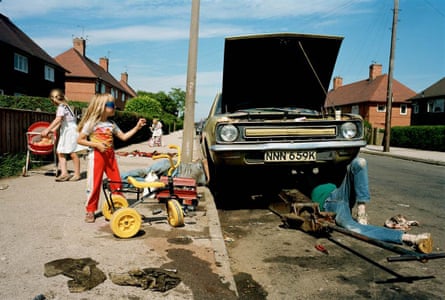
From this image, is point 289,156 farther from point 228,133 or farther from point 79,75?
point 79,75

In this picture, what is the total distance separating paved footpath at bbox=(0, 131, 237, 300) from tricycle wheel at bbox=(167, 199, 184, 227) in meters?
0.08

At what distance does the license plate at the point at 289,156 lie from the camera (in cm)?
491

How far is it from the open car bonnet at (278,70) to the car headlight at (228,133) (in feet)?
5.54

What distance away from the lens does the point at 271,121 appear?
4.87 metres

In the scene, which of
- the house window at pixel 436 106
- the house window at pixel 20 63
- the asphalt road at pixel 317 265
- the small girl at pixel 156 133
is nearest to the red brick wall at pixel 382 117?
the house window at pixel 436 106

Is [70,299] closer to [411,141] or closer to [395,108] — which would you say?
[411,141]

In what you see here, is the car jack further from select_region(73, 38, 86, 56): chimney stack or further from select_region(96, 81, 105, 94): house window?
select_region(73, 38, 86, 56): chimney stack

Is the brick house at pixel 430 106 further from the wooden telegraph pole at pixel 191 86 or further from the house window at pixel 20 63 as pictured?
the house window at pixel 20 63

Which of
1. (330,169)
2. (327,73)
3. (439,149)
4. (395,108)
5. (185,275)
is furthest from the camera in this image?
(395,108)

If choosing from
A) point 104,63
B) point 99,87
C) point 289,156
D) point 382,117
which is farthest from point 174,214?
Result: point 104,63

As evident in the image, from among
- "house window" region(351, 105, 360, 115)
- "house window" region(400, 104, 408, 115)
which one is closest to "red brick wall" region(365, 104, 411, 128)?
"house window" region(400, 104, 408, 115)

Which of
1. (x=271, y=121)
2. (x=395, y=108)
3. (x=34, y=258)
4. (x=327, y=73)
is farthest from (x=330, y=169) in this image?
(x=395, y=108)

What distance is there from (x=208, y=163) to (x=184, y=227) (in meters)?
2.72

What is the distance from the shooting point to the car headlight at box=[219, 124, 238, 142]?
4.89m
